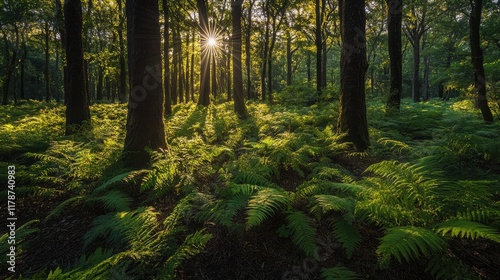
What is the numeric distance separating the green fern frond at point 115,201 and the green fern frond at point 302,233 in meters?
2.15

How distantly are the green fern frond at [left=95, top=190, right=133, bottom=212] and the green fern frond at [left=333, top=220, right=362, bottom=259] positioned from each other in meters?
2.62

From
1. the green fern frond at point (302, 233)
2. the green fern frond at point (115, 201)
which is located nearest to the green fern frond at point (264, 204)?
the green fern frond at point (302, 233)

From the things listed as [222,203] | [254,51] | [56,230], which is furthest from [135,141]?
[254,51]

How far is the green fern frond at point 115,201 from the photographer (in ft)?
11.0

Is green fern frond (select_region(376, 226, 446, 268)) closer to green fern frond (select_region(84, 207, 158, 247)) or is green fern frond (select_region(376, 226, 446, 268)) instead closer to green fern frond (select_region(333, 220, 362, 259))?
green fern frond (select_region(333, 220, 362, 259))

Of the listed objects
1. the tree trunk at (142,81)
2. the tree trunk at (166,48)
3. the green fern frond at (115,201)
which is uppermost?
the tree trunk at (166,48)

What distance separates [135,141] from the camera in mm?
4980

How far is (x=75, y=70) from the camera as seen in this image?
8.02 metres

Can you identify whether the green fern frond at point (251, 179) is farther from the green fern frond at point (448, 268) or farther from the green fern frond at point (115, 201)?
the green fern frond at point (448, 268)

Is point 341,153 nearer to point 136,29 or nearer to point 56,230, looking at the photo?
point 136,29

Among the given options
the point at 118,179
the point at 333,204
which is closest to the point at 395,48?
the point at 333,204

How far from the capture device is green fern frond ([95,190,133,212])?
3352 millimetres

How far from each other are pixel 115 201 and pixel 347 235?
297cm

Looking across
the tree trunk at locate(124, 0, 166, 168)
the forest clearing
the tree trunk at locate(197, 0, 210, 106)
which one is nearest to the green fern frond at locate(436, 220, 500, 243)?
the forest clearing
